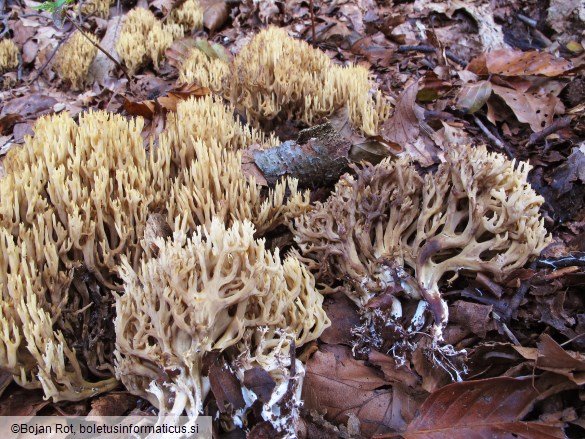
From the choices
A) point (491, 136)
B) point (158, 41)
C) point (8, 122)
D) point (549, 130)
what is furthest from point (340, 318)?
point (158, 41)

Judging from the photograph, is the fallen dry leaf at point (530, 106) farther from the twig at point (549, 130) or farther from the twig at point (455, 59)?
the twig at point (455, 59)

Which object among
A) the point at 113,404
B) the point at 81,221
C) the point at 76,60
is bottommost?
the point at 113,404

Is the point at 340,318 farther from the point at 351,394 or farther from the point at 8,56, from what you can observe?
the point at 8,56

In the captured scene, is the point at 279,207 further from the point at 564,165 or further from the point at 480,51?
the point at 480,51

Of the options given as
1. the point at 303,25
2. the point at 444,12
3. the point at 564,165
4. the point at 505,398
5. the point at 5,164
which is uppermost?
the point at 444,12

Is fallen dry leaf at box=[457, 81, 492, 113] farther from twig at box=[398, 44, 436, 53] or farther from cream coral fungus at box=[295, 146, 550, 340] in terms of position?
cream coral fungus at box=[295, 146, 550, 340]

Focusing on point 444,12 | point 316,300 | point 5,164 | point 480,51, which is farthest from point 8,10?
point 316,300
